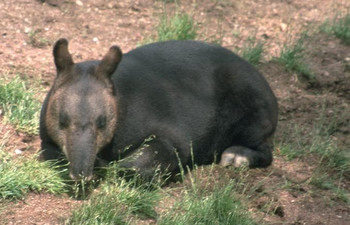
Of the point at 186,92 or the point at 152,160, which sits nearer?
the point at 152,160

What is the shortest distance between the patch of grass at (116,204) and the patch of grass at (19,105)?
1.30 metres

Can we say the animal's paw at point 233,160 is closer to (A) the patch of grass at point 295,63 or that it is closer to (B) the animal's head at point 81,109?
(B) the animal's head at point 81,109

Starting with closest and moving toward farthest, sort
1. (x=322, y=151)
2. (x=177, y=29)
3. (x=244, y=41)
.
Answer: (x=322, y=151) < (x=177, y=29) < (x=244, y=41)

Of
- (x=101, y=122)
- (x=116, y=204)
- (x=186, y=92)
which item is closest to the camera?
(x=116, y=204)

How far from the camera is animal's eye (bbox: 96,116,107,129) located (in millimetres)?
6062

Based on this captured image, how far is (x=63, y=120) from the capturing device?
604 centimetres

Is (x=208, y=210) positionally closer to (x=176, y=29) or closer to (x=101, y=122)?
(x=101, y=122)

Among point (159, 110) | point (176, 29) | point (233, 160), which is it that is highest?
point (176, 29)

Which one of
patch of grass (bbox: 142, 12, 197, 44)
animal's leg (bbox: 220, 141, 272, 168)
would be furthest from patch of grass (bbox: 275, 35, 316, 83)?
animal's leg (bbox: 220, 141, 272, 168)

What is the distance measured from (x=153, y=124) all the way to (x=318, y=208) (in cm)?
173

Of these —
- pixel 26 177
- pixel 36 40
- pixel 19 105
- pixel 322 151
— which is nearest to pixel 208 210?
pixel 26 177

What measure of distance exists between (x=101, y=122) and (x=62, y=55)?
702mm

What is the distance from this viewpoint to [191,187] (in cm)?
655

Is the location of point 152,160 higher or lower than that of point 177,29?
lower
